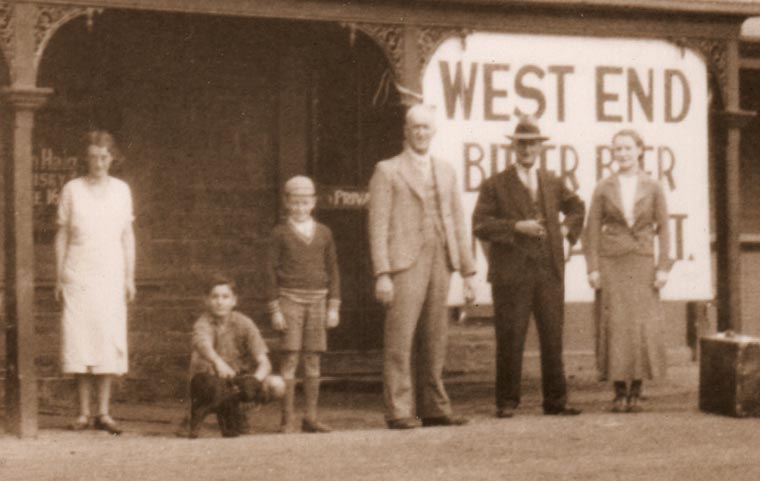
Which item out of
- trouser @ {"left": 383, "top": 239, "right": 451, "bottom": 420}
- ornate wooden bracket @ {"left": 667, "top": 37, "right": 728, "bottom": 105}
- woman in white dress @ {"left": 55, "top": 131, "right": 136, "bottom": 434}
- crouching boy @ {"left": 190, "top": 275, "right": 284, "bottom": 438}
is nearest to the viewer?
crouching boy @ {"left": 190, "top": 275, "right": 284, "bottom": 438}

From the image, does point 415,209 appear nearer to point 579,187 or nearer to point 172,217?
point 579,187

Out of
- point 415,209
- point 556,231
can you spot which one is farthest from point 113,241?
point 556,231

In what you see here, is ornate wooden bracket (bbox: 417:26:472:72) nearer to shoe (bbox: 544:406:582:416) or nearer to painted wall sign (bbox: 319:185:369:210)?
shoe (bbox: 544:406:582:416)

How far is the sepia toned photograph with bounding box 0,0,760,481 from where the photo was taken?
11328 millimetres

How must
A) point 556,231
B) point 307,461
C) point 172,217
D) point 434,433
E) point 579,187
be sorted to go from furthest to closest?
point 172,217 → point 579,187 → point 556,231 → point 434,433 → point 307,461

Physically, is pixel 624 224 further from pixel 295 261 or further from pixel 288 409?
pixel 288 409

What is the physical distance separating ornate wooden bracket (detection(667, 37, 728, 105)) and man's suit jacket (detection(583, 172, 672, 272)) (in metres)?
1.41

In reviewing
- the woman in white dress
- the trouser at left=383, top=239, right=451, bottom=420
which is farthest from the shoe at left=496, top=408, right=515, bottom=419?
the woman in white dress

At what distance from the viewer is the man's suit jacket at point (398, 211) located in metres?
11.7

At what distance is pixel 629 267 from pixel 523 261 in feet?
2.81

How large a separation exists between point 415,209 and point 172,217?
11.5 feet

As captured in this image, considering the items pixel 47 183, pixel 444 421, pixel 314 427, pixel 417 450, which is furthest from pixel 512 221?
pixel 47 183

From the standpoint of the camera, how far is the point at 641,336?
12.5 metres

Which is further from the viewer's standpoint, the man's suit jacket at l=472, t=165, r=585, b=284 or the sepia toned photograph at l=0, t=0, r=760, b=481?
the man's suit jacket at l=472, t=165, r=585, b=284
